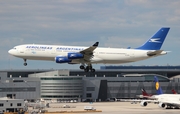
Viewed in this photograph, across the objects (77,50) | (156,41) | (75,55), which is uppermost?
(156,41)

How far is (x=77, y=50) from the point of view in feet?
411

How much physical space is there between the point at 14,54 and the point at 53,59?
33.8 feet

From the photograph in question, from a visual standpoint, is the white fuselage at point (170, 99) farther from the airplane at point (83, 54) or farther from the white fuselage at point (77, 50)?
the white fuselage at point (77, 50)

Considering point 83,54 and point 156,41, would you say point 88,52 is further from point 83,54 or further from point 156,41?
point 156,41

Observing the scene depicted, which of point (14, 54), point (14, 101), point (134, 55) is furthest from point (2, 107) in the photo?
point (134, 55)

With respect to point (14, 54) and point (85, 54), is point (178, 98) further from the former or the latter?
point (14, 54)

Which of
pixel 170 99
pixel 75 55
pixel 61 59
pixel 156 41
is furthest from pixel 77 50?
pixel 170 99

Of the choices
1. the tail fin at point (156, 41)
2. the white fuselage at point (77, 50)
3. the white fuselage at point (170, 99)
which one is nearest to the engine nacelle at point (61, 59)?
the white fuselage at point (77, 50)

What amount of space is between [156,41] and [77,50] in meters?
20.5

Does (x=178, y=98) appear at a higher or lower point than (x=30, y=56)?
lower

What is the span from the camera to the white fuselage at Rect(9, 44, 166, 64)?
4754 inches

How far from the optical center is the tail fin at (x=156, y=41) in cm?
12900

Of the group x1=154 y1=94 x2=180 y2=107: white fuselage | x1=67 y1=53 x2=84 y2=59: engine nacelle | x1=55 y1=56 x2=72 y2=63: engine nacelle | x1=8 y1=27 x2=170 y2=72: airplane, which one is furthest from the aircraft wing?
x1=154 y1=94 x2=180 y2=107: white fuselage

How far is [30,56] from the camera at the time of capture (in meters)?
122
